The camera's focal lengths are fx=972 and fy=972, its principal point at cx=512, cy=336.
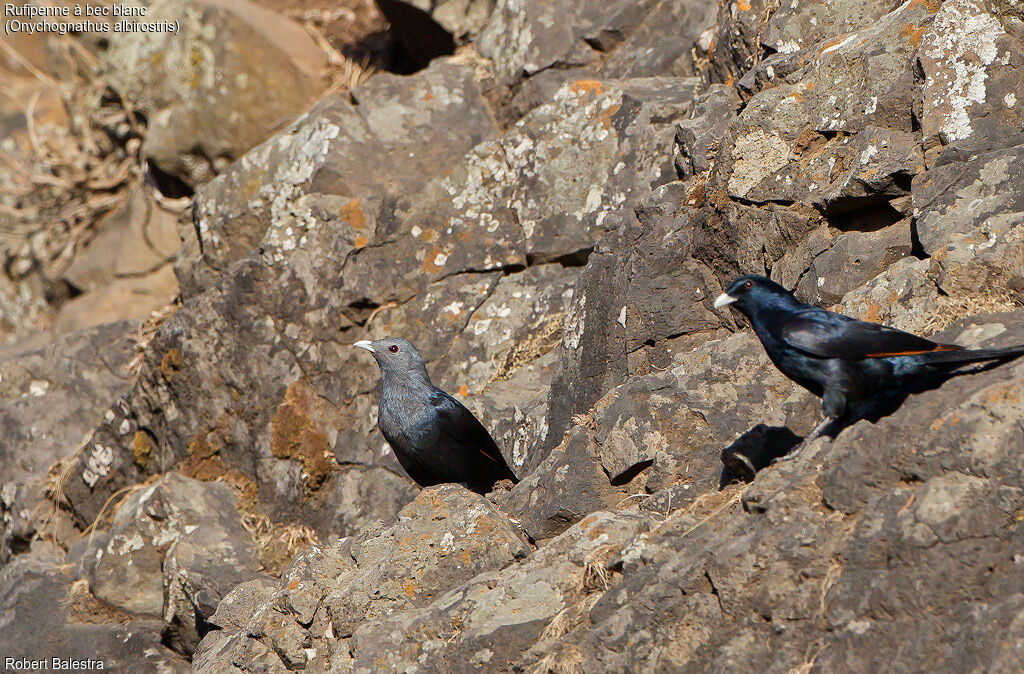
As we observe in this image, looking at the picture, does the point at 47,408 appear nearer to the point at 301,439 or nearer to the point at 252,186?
the point at 252,186

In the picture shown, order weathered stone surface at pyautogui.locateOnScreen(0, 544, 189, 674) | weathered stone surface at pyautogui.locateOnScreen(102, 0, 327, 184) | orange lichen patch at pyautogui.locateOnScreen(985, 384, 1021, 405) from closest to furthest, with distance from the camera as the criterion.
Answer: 1. orange lichen patch at pyautogui.locateOnScreen(985, 384, 1021, 405)
2. weathered stone surface at pyautogui.locateOnScreen(0, 544, 189, 674)
3. weathered stone surface at pyautogui.locateOnScreen(102, 0, 327, 184)

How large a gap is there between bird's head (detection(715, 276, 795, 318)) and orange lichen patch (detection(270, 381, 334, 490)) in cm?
461

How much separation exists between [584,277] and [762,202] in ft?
5.27

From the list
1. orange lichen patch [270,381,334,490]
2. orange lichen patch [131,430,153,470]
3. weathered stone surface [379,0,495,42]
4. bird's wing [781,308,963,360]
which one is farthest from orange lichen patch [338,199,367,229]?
bird's wing [781,308,963,360]

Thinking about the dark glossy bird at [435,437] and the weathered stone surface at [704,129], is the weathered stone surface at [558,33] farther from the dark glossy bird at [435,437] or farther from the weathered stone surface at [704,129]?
the dark glossy bird at [435,437]

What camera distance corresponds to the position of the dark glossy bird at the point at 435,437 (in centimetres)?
733

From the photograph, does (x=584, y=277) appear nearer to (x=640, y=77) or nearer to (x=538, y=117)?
(x=538, y=117)

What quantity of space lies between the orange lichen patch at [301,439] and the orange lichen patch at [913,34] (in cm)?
582

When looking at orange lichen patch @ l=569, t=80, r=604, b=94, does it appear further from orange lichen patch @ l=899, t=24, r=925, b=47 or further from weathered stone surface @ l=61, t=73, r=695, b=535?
orange lichen patch @ l=899, t=24, r=925, b=47

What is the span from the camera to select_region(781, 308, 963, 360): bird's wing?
461cm

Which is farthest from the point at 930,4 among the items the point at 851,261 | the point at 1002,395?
the point at 1002,395

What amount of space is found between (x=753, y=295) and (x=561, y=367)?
8.32 feet

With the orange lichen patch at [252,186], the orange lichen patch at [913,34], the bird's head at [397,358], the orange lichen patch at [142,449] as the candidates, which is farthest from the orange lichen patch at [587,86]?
the orange lichen patch at [142,449]

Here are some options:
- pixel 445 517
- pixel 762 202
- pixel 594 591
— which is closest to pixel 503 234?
pixel 762 202
